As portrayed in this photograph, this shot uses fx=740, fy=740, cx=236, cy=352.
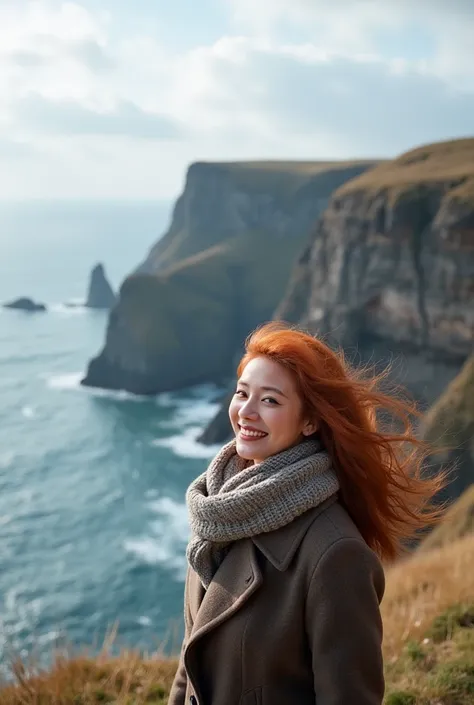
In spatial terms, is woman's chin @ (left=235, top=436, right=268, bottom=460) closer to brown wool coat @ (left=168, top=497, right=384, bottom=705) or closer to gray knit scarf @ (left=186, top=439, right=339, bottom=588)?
gray knit scarf @ (left=186, top=439, right=339, bottom=588)

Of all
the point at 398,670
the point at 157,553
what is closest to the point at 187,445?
the point at 157,553

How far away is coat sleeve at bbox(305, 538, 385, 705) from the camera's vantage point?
288 cm

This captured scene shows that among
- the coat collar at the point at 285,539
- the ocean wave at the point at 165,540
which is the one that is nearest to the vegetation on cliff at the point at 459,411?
the ocean wave at the point at 165,540

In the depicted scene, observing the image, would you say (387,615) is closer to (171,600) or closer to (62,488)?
(171,600)

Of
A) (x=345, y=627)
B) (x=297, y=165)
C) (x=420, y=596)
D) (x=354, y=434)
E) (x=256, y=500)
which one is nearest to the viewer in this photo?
(x=345, y=627)

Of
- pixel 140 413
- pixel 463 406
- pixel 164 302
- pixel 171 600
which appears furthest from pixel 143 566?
Answer: pixel 164 302

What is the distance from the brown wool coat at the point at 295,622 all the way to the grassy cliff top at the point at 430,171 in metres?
52.1

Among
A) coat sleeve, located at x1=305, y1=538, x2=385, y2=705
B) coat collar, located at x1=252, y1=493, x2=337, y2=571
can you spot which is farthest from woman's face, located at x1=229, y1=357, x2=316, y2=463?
coat sleeve, located at x1=305, y1=538, x2=385, y2=705

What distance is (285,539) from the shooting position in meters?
3.09

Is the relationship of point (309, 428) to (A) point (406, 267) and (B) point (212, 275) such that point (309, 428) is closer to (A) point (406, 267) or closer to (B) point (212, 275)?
(A) point (406, 267)

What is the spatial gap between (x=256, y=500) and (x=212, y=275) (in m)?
103

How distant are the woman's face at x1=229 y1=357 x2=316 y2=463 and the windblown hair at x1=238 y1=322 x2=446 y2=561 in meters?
0.05

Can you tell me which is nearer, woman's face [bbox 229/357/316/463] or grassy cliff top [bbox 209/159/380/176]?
woman's face [bbox 229/357/316/463]

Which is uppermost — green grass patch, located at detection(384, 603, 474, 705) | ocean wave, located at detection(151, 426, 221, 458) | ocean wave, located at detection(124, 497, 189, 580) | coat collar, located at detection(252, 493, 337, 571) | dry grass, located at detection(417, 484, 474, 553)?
coat collar, located at detection(252, 493, 337, 571)
